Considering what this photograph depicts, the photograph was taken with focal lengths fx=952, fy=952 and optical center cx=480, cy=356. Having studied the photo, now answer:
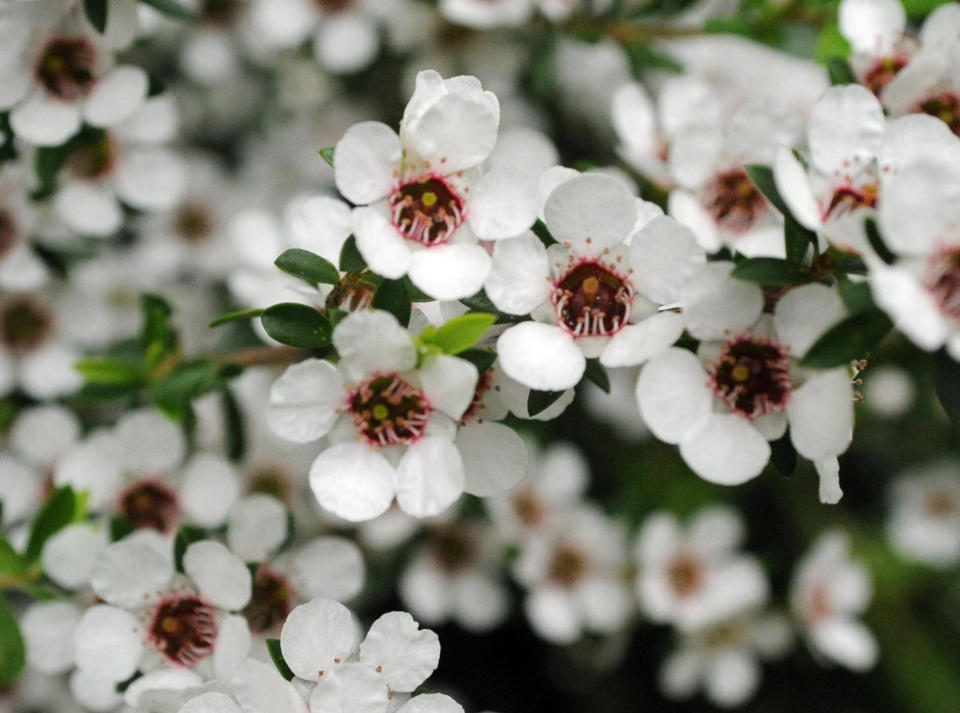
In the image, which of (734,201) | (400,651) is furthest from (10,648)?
(734,201)

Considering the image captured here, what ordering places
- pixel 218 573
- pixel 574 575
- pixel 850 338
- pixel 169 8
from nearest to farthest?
1. pixel 850 338
2. pixel 218 573
3. pixel 169 8
4. pixel 574 575

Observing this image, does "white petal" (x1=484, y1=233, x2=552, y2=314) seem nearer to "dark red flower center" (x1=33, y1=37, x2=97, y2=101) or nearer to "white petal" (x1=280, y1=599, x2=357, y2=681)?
"white petal" (x1=280, y1=599, x2=357, y2=681)

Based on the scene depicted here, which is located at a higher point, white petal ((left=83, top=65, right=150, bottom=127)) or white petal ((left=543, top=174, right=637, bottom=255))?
white petal ((left=543, top=174, right=637, bottom=255))

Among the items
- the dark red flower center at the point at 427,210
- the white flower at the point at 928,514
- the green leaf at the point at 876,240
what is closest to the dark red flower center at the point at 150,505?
the dark red flower center at the point at 427,210

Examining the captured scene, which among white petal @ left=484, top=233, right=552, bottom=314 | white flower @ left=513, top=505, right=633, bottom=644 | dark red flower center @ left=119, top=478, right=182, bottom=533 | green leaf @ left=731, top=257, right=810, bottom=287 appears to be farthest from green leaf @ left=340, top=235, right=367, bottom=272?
white flower @ left=513, top=505, right=633, bottom=644

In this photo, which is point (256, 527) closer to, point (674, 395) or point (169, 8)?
point (674, 395)

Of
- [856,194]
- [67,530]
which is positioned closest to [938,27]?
[856,194]
